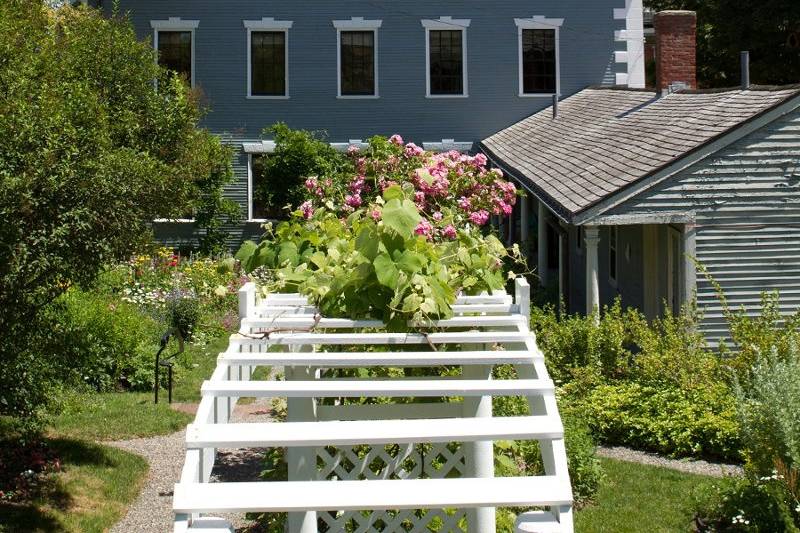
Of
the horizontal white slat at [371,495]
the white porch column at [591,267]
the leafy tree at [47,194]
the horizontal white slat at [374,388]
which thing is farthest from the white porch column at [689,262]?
the horizontal white slat at [371,495]

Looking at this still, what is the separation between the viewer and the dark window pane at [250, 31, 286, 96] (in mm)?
26469

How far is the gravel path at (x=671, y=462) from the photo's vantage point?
10.2 m

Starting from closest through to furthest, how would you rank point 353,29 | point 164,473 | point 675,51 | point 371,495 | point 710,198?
1. point 371,495
2. point 164,473
3. point 710,198
4. point 675,51
5. point 353,29

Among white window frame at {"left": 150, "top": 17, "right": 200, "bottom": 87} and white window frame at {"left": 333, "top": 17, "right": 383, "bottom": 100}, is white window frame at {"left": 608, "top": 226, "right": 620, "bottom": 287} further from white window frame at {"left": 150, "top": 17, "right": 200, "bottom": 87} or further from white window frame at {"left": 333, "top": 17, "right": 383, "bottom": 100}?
white window frame at {"left": 150, "top": 17, "right": 200, "bottom": 87}

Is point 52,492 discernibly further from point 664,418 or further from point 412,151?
point 664,418

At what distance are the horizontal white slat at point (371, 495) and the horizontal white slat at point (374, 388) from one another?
0.46 meters

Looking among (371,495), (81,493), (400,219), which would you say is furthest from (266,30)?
(371,495)

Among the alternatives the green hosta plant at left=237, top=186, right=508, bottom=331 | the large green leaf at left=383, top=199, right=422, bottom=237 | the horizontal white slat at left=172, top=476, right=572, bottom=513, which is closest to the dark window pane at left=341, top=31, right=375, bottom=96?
the green hosta plant at left=237, top=186, right=508, bottom=331

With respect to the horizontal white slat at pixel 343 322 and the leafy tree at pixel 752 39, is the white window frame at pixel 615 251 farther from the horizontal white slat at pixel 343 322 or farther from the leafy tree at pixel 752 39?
the leafy tree at pixel 752 39

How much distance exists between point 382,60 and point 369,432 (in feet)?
80.1

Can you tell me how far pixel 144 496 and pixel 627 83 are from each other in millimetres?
19579

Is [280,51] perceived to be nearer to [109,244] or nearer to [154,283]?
[154,283]

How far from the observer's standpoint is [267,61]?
26500 mm

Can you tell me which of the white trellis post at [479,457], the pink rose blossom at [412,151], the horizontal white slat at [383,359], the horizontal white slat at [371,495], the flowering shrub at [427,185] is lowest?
the white trellis post at [479,457]
